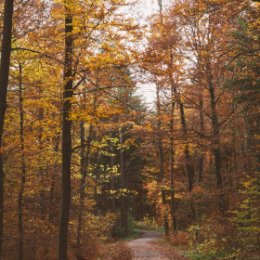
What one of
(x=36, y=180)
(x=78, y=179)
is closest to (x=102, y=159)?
(x=78, y=179)

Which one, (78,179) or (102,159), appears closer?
(78,179)

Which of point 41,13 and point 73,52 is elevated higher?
point 41,13

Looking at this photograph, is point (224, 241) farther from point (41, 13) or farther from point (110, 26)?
point (41, 13)

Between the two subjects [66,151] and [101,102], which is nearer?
[66,151]

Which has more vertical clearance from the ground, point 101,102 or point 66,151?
point 101,102

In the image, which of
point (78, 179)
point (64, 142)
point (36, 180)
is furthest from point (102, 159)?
point (64, 142)

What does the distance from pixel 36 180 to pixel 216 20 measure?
9.25m

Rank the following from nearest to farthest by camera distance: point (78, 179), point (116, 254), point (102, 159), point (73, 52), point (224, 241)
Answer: point (73, 52)
point (224, 241)
point (116, 254)
point (78, 179)
point (102, 159)

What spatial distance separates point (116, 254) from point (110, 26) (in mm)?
10833

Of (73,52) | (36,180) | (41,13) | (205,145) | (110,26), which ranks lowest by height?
(36,180)

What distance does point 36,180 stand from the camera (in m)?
15.0

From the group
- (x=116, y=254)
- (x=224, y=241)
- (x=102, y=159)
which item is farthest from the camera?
(x=102, y=159)

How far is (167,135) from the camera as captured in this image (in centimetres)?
1525

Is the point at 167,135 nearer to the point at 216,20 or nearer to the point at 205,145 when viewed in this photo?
the point at 205,145
